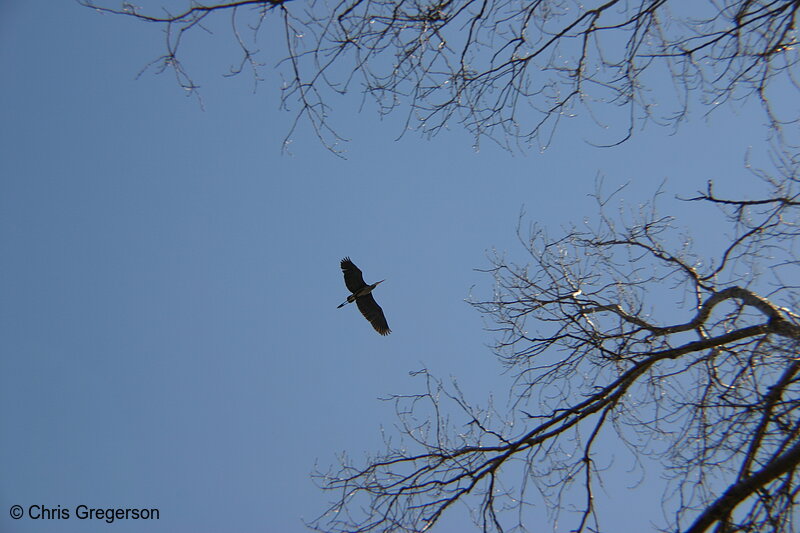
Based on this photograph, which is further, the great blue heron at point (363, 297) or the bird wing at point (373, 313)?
the bird wing at point (373, 313)

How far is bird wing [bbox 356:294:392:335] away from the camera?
10.7m

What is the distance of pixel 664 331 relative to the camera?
4.85 m

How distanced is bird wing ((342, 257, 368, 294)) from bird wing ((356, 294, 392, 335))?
0.36 metres

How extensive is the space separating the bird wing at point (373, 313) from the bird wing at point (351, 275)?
359 mm

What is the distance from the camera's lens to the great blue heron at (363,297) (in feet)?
33.5

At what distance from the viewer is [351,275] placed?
1020 cm

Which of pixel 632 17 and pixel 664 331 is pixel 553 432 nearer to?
pixel 664 331

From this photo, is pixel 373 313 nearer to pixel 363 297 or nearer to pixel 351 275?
pixel 363 297

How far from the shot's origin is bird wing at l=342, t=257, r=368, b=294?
1020 centimetres

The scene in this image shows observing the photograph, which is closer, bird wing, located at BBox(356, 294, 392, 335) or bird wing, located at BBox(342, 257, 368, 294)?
bird wing, located at BBox(342, 257, 368, 294)

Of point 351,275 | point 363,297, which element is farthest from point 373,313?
point 351,275

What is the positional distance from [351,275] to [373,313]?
3.00ft

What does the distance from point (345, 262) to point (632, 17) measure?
7155 mm

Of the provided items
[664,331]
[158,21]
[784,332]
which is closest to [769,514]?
[784,332]
